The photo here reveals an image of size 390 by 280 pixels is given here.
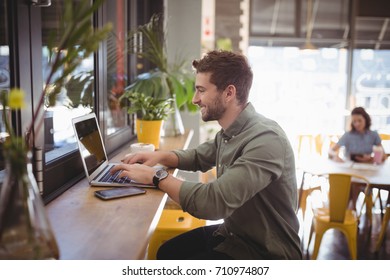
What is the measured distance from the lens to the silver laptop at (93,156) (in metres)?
1.74

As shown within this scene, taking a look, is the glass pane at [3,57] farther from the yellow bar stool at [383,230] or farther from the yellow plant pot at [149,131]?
the yellow bar stool at [383,230]

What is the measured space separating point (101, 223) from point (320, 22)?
664 cm

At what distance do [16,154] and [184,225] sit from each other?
165 cm

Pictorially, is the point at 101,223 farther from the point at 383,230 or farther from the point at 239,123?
the point at 383,230

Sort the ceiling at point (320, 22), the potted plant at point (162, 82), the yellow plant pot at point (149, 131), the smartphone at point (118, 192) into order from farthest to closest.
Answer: the ceiling at point (320, 22) < the potted plant at point (162, 82) < the yellow plant pot at point (149, 131) < the smartphone at point (118, 192)

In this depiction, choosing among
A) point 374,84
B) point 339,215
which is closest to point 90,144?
point 339,215

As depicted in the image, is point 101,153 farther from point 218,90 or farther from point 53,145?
point 218,90

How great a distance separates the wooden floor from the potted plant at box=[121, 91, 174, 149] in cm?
150

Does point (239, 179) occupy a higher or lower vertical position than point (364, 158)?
higher

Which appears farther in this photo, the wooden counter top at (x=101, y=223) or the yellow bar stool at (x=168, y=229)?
the yellow bar stool at (x=168, y=229)

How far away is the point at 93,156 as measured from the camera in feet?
6.21

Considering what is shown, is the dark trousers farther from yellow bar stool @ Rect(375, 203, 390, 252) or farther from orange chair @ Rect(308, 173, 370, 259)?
yellow bar stool @ Rect(375, 203, 390, 252)

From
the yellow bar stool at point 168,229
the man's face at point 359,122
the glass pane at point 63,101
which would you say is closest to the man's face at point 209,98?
the glass pane at point 63,101

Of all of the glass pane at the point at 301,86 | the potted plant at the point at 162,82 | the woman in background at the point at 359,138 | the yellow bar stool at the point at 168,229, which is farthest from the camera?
the glass pane at the point at 301,86
